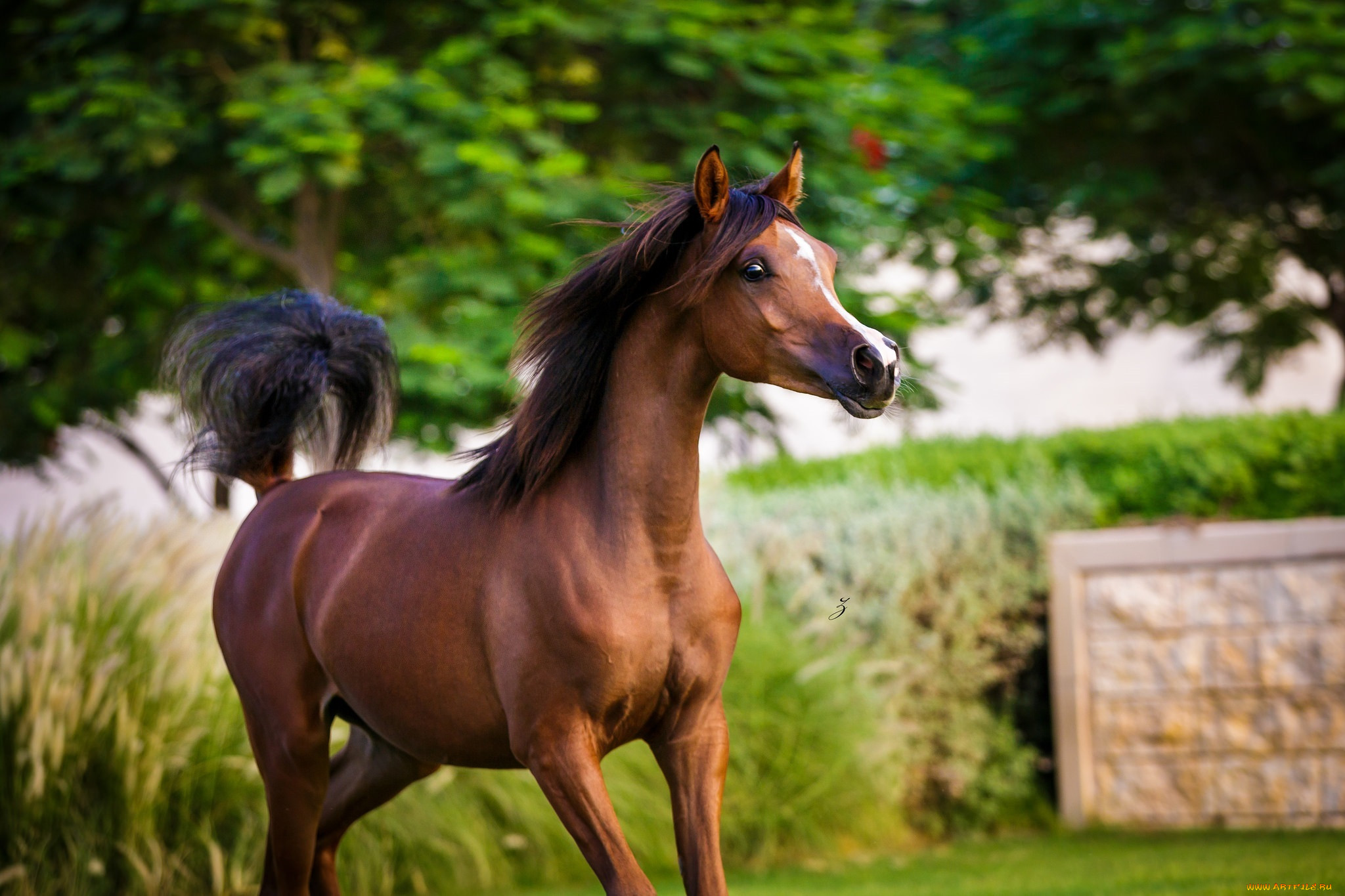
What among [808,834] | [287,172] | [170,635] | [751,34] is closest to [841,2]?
[751,34]

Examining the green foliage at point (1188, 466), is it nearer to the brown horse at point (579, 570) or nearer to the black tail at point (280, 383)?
the black tail at point (280, 383)

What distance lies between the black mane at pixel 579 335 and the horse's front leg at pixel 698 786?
2.08ft

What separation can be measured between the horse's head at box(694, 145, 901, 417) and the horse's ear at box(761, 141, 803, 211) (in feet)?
0.34

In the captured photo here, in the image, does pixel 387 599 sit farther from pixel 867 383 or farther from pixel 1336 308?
pixel 1336 308

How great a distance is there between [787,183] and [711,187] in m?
0.28

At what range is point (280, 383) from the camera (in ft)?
12.5

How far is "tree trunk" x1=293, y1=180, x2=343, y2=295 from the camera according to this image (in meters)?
10.2

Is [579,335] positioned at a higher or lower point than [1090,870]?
higher

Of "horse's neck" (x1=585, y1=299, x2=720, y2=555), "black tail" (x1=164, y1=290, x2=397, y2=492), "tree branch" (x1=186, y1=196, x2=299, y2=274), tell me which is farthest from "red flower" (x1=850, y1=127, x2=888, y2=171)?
"horse's neck" (x1=585, y1=299, x2=720, y2=555)

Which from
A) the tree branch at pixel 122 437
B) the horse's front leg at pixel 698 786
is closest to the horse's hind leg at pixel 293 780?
the horse's front leg at pixel 698 786

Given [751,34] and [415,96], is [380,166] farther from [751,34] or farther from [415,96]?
[751,34]

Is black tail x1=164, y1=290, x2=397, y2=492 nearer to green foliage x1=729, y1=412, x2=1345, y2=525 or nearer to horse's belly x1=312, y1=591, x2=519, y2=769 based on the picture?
horse's belly x1=312, y1=591, x2=519, y2=769

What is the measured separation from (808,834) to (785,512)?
2094 millimetres

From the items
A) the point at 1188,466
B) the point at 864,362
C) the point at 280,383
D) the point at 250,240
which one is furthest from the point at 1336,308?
the point at 864,362
